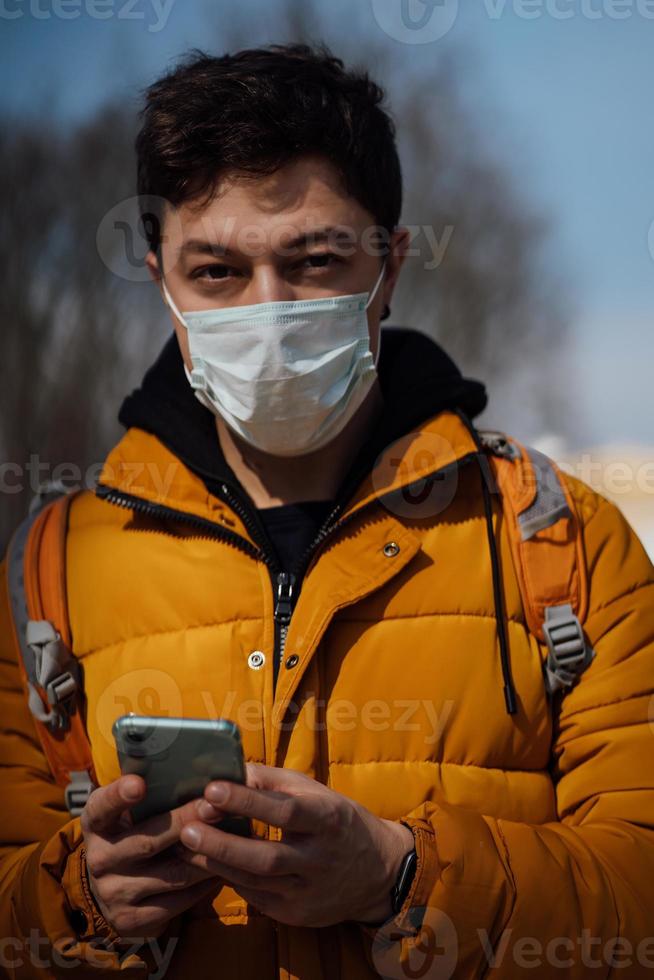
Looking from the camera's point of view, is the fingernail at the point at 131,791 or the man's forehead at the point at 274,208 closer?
the fingernail at the point at 131,791

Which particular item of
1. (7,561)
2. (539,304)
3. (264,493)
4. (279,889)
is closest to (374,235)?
(264,493)

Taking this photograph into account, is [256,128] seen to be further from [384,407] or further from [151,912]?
[151,912]

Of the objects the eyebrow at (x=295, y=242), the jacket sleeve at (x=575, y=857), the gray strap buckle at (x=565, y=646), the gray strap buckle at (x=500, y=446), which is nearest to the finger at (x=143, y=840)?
the jacket sleeve at (x=575, y=857)

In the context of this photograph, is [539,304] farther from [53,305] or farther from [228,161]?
[228,161]

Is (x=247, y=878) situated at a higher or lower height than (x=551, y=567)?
lower

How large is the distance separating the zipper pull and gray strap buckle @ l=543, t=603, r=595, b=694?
0.54 metres

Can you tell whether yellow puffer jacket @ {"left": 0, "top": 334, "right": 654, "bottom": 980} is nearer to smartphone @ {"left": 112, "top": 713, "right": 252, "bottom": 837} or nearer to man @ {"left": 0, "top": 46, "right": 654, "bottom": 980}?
man @ {"left": 0, "top": 46, "right": 654, "bottom": 980}

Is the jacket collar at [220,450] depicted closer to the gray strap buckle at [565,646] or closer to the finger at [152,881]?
the gray strap buckle at [565,646]

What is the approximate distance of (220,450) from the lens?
262 cm

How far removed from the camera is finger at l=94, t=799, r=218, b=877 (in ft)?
6.23

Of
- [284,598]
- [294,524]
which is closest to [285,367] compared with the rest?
[294,524]

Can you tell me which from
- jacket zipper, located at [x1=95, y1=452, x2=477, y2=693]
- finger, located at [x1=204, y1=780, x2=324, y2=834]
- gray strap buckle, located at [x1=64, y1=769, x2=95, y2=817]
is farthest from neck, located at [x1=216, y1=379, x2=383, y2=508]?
finger, located at [x1=204, y1=780, x2=324, y2=834]

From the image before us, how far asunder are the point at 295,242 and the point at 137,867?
4.37ft

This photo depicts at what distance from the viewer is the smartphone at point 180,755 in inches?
70.5
